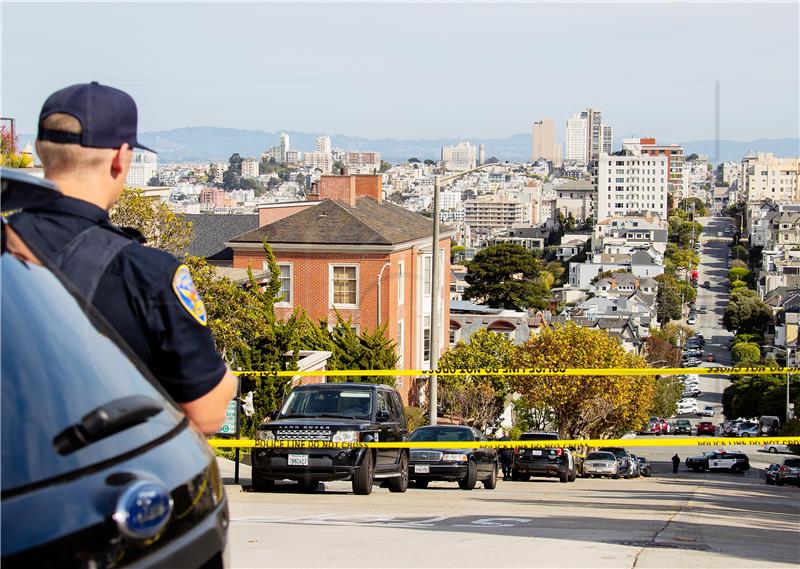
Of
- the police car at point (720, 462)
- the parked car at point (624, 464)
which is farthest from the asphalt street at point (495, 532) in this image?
the police car at point (720, 462)

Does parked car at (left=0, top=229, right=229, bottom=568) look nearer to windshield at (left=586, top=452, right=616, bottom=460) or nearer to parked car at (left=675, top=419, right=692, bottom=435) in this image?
windshield at (left=586, top=452, right=616, bottom=460)

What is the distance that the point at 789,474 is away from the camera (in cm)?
4153

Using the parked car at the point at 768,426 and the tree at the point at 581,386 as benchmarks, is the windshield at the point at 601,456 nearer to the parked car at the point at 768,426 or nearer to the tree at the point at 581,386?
the tree at the point at 581,386

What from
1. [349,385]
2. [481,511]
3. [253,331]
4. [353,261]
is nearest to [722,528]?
[481,511]

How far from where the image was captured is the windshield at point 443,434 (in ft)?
71.9

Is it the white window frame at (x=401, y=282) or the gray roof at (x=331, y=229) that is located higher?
the gray roof at (x=331, y=229)

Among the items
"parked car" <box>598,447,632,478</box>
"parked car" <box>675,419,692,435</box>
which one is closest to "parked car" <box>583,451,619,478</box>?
"parked car" <box>598,447,632,478</box>

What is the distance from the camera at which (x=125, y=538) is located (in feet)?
8.84

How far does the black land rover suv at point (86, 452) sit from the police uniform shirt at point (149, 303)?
2.00 ft

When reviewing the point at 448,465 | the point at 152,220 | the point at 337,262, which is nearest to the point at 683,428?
the point at 337,262

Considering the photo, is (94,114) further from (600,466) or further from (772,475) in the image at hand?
(772,475)

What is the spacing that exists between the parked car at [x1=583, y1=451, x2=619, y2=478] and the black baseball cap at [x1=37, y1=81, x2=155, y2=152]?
36.9 metres

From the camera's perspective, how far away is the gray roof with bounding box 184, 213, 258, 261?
2388 inches

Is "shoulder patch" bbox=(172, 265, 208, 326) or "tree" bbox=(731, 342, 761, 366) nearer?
"shoulder patch" bbox=(172, 265, 208, 326)
